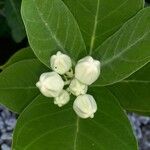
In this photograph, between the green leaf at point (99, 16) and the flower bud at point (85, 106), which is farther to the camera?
the green leaf at point (99, 16)

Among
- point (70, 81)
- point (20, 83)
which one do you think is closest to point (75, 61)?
point (70, 81)

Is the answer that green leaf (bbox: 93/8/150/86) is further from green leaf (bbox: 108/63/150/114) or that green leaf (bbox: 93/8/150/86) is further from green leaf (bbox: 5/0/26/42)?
green leaf (bbox: 5/0/26/42)

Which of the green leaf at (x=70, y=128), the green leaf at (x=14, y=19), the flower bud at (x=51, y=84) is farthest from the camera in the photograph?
the green leaf at (x=14, y=19)

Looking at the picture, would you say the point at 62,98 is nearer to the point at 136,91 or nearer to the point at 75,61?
the point at 75,61

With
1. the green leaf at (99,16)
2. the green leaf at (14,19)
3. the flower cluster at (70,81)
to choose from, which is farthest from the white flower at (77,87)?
the green leaf at (14,19)

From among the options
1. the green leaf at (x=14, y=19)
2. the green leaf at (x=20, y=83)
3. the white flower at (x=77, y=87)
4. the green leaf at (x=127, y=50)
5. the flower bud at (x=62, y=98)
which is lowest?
the green leaf at (x=14, y=19)

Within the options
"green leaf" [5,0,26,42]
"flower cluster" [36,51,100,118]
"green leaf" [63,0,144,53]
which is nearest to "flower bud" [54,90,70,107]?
"flower cluster" [36,51,100,118]

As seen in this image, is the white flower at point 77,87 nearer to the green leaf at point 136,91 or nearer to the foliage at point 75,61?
the foliage at point 75,61
